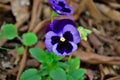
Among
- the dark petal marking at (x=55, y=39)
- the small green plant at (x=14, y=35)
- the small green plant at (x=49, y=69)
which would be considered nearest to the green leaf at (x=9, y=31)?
the small green plant at (x=14, y=35)

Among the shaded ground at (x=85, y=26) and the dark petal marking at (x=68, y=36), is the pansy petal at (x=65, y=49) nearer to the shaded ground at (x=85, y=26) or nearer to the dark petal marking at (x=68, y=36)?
the dark petal marking at (x=68, y=36)

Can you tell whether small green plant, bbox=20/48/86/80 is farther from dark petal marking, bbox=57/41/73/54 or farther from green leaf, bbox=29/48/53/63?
dark petal marking, bbox=57/41/73/54

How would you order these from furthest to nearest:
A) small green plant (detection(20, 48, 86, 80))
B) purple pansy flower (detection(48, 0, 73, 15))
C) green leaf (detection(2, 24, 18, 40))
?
1. green leaf (detection(2, 24, 18, 40))
2. small green plant (detection(20, 48, 86, 80))
3. purple pansy flower (detection(48, 0, 73, 15))

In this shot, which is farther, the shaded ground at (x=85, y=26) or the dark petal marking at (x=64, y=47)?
the shaded ground at (x=85, y=26)

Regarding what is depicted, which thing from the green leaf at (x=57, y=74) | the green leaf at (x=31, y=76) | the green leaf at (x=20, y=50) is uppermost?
the green leaf at (x=57, y=74)

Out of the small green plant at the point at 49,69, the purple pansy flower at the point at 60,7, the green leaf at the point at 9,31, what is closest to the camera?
the purple pansy flower at the point at 60,7

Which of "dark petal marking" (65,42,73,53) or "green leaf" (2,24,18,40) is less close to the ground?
"dark petal marking" (65,42,73,53)

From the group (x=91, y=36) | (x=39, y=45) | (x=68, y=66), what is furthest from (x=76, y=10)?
(x=68, y=66)

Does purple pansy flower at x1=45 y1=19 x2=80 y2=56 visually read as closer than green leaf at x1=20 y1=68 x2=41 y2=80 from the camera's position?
Yes

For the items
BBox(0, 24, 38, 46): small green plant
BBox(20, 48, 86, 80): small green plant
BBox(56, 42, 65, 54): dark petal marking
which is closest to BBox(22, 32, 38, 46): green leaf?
BBox(0, 24, 38, 46): small green plant
